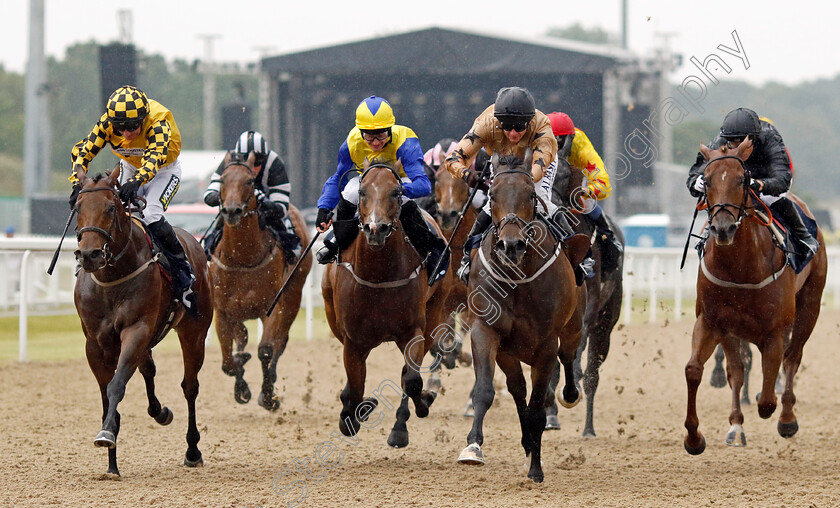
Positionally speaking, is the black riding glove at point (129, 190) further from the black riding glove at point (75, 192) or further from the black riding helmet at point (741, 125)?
the black riding helmet at point (741, 125)

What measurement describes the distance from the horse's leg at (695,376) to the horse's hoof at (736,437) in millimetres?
908

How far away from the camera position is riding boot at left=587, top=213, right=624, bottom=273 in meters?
7.97

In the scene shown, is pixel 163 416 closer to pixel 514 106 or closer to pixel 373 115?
pixel 373 115

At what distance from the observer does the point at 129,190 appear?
19.6ft

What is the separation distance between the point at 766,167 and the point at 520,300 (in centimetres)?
193

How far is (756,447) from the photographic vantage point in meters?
7.29

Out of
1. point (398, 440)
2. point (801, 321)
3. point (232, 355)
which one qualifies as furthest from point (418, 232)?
point (801, 321)

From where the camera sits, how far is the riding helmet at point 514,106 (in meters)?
6.03

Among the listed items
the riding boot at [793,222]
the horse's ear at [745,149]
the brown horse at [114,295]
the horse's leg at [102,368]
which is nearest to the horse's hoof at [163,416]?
the brown horse at [114,295]

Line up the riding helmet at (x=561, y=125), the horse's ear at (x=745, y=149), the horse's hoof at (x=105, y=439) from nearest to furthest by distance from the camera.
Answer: the horse's hoof at (x=105, y=439)
the horse's ear at (x=745, y=149)
the riding helmet at (x=561, y=125)

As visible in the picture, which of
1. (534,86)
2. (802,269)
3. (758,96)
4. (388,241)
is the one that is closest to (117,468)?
(388,241)

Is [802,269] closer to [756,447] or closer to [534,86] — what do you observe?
[756,447]

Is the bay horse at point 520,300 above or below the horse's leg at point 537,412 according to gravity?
above

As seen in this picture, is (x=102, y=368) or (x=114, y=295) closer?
(x=114, y=295)
